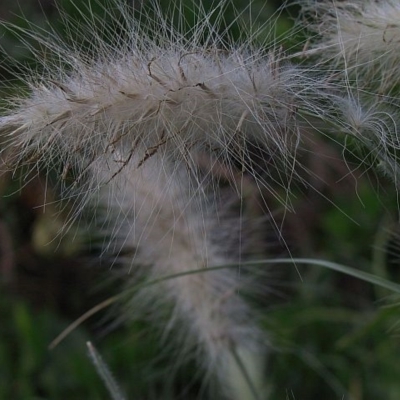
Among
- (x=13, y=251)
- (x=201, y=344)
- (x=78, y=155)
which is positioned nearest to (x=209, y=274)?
(x=201, y=344)

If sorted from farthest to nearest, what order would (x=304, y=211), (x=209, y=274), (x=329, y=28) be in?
(x=304, y=211), (x=209, y=274), (x=329, y=28)

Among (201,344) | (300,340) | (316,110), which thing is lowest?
(300,340)

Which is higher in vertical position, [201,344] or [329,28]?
[329,28]

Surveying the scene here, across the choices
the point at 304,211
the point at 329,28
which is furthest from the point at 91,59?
the point at 304,211

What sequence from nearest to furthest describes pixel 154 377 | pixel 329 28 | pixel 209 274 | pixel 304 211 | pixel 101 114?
pixel 101 114 → pixel 329 28 → pixel 209 274 → pixel 154 377 → pixel 304 211

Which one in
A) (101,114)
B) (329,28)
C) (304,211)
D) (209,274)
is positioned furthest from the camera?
(304,211)

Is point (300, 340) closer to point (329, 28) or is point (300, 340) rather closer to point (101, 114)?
point (329, 28)

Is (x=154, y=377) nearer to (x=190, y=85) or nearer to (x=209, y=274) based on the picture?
(x=209, y=274)

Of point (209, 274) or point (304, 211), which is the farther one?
point (304, 211)

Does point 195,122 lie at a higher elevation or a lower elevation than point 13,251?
higher
